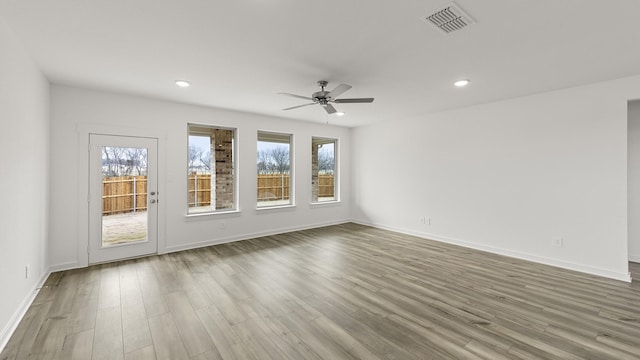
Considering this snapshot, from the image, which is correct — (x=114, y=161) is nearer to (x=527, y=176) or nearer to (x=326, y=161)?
(x=326, y=161)

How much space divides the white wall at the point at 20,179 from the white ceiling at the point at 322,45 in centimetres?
27

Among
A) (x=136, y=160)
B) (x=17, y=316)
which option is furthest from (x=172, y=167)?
(x=17, y=316)

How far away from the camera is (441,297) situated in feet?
9.48

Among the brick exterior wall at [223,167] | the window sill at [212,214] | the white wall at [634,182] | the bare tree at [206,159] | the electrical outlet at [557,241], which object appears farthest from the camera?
the brick exterior wall at [223,167]

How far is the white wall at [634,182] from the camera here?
13.2 ft

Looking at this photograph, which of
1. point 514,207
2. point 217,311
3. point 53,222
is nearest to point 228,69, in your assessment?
point 217,311

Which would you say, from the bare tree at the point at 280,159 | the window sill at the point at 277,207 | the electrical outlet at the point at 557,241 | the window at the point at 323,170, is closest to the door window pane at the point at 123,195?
the window sill at the point at 277,207

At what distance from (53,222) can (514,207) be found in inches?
267

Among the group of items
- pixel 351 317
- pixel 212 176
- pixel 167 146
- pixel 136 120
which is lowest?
pixel 351 317

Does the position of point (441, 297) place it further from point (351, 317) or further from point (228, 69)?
point (228, 69)

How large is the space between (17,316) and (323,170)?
5.63 m

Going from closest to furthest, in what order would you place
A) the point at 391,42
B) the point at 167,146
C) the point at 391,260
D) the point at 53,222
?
the point at 391,42
the point at 53,222
the point at 391,260
the point at 167,146

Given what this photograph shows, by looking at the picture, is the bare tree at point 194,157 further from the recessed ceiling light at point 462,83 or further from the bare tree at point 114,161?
the recessed ceiling light at point 462,83

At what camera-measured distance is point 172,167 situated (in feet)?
15.1
